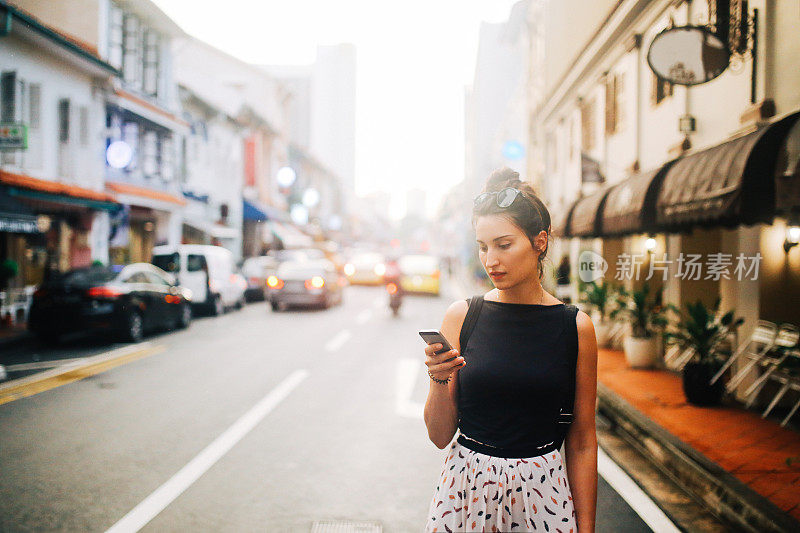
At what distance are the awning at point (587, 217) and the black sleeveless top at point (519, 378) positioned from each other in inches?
401

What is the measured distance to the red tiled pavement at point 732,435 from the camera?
466 centimetres

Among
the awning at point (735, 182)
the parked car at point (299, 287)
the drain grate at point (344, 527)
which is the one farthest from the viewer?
the parked car at point (299, 287)

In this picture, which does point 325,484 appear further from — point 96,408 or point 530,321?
point 96,408

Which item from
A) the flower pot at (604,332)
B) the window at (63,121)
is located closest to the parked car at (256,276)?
the window at (63,121)

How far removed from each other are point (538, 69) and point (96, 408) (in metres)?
22.9

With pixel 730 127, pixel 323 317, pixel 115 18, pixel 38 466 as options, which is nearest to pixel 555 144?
pixel 323 317

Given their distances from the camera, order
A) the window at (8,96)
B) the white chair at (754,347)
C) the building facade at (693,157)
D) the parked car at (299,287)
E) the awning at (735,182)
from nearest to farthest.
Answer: the awning at (735,182)
the building facade at (693,157)
the white chair at (754,347)
the window at (8,96)
the parked car at (299,287)

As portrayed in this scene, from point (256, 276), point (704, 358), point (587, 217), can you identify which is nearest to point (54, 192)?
point (256, 276)

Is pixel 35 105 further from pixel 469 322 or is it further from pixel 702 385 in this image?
pixel 469 322

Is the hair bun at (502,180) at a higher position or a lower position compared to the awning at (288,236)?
lower

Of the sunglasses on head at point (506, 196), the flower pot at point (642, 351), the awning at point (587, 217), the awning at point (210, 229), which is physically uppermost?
the awning at point (210, 229)

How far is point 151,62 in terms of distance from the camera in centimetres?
2278

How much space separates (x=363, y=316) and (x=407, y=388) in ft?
32.6

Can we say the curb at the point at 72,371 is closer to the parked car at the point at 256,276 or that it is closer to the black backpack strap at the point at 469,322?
the black backpack strap at the point at 469,322
